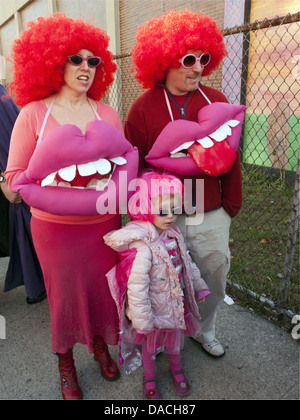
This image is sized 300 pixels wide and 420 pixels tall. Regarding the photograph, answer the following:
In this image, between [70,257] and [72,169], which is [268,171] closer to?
[70,257]

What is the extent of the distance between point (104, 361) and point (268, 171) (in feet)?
15.2

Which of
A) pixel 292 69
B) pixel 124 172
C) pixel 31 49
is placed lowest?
pixel 124 172

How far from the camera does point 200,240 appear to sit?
1.98 meters

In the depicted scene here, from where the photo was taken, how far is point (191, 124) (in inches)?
65.9

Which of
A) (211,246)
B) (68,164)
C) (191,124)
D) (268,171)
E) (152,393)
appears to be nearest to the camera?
(68,164)

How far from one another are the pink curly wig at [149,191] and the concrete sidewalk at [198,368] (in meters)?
1.04

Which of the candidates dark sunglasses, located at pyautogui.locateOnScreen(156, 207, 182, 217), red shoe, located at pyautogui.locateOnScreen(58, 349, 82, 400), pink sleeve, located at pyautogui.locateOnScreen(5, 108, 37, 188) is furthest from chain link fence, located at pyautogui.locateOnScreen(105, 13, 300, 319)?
pink sleeve, located at pyautogui.locateOnScreen(5, 108, 37, 188)

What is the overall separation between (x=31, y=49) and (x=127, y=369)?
1.77 m

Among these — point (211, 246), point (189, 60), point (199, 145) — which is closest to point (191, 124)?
point (199, 145)

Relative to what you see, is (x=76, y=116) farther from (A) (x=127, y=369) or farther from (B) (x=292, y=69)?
(B) (x=292, y=69)

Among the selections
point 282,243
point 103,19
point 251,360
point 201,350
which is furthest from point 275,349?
point 103,19

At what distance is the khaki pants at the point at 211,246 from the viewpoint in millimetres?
1962

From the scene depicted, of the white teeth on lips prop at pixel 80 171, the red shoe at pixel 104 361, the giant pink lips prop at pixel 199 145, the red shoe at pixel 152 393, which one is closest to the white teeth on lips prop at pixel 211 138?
the giant pink lips prop at pixel 199 145

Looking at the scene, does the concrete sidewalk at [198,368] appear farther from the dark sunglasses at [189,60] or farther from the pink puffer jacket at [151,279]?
the dark sunglasses at [189,60]
